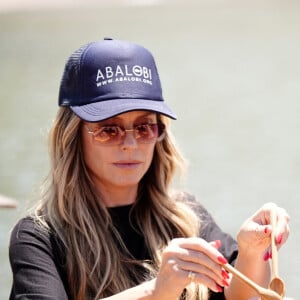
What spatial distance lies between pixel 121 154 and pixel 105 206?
0.15 meters

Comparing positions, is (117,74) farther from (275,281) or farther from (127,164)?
(275,281)

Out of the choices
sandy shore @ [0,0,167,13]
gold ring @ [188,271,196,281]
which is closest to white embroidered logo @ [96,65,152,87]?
gold ring @ [188,271,196,281]

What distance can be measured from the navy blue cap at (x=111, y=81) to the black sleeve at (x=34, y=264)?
271 millimetres

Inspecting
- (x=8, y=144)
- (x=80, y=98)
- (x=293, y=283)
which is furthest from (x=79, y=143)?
(x=8, y=144)

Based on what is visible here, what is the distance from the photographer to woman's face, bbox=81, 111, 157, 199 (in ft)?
7.21

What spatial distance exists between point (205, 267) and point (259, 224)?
13.5 inches

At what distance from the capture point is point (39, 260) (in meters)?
2.11

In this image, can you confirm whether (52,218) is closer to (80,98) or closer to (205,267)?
(80,98)

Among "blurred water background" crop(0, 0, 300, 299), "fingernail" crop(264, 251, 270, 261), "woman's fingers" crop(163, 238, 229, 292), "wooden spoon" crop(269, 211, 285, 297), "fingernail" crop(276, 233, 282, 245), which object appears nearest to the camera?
"woman's fingers" crop(163, 238, 229, 292)

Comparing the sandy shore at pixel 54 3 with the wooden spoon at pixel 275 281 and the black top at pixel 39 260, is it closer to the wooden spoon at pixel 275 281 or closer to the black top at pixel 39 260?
the black top at pixel 39 260

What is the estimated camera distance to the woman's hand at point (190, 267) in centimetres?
184

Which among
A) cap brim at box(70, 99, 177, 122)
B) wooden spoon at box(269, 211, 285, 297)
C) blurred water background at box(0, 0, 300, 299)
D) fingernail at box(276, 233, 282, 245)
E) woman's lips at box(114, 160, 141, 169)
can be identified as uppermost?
blurred water background at box(0, 0, 300, 299)

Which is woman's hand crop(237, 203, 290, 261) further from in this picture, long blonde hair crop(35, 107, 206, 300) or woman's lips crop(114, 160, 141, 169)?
woman's lips crop(114, 160, 141, 169)

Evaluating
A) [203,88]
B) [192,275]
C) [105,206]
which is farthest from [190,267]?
[203,88]
